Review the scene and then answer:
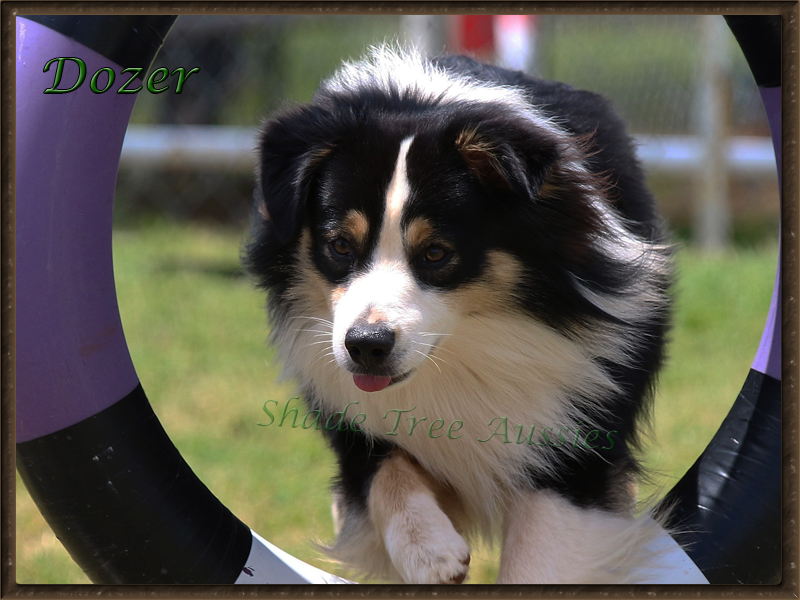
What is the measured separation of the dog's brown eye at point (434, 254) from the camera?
2.29 m

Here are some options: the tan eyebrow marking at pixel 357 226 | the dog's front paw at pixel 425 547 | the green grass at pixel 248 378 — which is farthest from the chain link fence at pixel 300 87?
the dog's front paw at pixel 425 547

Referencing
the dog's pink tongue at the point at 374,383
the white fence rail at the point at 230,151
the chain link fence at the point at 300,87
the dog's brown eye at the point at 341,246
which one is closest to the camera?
the dog's pink tongue at the point at 374,383

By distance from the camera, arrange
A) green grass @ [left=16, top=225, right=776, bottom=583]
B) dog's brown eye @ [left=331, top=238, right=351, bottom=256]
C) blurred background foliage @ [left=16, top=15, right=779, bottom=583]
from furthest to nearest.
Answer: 1. blurred background foliage @ [left=16, top=15, right=779, bottom=583]
2. green grass @ [left=16, top=225, right=776, bottom=583]
3. dog's brown eye @ [left=331, top=238, right=351, bottom=256]

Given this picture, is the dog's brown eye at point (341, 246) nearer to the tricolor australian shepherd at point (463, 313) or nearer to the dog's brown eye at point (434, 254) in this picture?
the tricolor australian shepherd at point (463, 313)

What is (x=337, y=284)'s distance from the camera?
2.38 m

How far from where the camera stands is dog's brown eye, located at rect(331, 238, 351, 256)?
2.35 m

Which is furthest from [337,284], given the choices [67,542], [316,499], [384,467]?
[316,499]

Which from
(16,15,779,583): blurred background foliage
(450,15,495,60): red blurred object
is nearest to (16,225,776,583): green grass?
(16,15,779,583): blurred background foliage

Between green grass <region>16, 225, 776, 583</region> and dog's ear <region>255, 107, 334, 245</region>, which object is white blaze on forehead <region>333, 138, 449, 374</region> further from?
green grass <region>16, 225, 776, 583</region>

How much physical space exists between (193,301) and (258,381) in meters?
1.39

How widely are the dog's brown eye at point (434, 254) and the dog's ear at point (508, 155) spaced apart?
0.22 m

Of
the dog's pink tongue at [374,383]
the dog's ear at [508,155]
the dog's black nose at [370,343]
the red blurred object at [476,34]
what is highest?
the red blurred object at [476,34]

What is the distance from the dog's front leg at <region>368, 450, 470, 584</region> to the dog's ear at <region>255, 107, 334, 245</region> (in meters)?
0.72

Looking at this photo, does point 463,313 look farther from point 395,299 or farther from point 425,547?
point 425,547
